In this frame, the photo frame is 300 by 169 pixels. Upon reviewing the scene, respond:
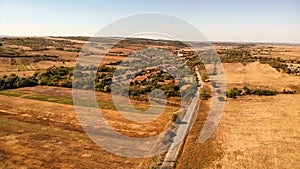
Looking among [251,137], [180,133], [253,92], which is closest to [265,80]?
[253,92]

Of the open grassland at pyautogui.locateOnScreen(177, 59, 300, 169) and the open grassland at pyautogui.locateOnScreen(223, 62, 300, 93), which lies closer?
the open grassland at pyautogui.locateOnScreen(177, 59, 300, 169)

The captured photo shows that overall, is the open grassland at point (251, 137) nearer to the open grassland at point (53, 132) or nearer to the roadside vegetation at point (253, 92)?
the roadside vegetation at point (253, 92)

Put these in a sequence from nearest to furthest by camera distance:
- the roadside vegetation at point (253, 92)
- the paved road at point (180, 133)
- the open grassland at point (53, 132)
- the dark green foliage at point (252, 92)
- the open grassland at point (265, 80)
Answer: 1. the open grassland at point (53, 132)
2. the paved road at point (180, 133)
3. the roadside vegetation at point (253, 92)
4. the dark green foliage at point (252, 92)
5. the open grassland at point (265, 80)

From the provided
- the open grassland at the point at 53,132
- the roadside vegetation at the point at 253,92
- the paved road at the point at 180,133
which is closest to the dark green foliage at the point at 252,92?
the roadside vegetation at the point at 253,92

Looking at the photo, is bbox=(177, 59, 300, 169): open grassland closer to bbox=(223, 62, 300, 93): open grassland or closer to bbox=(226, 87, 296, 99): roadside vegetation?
bbox=(226, 87, 296, 99): roadside vegetation

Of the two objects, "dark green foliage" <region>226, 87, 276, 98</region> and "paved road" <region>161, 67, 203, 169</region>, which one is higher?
"dark green foliage" <region>226, 87, 276, 98</region>

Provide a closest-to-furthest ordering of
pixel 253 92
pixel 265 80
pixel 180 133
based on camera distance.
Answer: pixel 180 133
pixel 253 92
pixel 265 80

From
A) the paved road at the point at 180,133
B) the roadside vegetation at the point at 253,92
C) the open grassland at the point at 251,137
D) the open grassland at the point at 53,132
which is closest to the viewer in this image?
the open grassland at the point at 53,132

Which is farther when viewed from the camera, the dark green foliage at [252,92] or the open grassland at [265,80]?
the open grassland at [265,80]

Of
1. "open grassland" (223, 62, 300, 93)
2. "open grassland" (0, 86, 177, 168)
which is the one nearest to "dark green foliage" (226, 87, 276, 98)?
"open grassland" (223, 62, 300, 93)

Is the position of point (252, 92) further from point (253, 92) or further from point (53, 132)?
point (53, 132)
